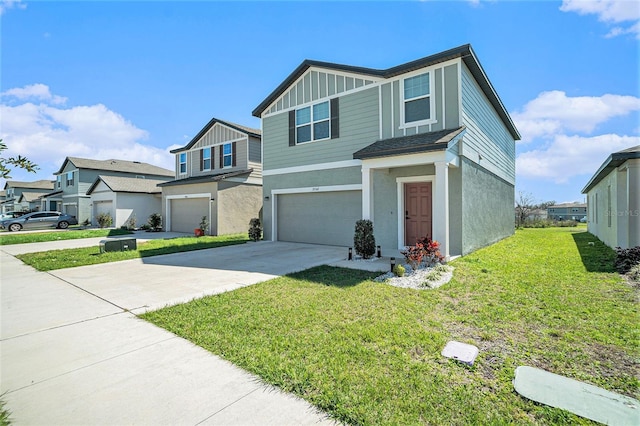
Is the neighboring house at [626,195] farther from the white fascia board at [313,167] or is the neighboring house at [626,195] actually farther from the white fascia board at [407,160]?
the white fascia board at [313,167]

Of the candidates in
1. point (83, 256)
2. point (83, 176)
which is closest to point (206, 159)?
point (83, 256)

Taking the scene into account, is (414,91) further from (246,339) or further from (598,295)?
(246,339)

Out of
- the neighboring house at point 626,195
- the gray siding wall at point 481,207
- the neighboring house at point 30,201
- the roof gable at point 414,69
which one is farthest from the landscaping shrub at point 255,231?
the neighboring house at point 30,201

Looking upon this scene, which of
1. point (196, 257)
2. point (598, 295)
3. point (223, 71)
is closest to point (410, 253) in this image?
point (598, 295)

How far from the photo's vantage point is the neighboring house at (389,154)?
9016 millimetres

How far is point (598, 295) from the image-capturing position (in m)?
5.37

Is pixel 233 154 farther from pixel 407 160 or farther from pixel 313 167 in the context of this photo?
pixel 407 160

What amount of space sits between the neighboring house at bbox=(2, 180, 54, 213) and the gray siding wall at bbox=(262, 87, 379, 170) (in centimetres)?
4353

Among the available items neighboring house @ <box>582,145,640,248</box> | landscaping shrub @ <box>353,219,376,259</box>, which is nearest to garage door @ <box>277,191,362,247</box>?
landscaping shrub @ <box>353,219,376,259</box>

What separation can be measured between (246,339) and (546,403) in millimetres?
3110

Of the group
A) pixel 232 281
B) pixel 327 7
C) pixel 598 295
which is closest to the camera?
pixel 598 295

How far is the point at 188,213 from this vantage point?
1942cm

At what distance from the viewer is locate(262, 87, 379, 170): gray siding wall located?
10922mm

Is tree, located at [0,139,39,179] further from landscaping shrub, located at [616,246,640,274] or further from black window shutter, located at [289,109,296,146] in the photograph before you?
landscaping shrub, located at [616,246,640,274]
